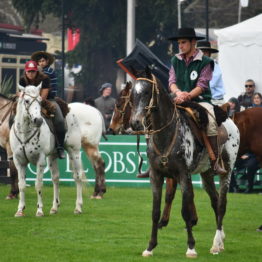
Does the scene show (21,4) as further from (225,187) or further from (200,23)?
(225,187)

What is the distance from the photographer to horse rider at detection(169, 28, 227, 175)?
14.6 metres

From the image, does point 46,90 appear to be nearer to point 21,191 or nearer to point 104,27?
point 21,191

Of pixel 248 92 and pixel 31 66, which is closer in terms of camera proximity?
pixel 31 66

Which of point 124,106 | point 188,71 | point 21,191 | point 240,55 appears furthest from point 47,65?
point 240,55

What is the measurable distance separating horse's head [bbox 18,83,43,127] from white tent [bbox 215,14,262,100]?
33.7 feet

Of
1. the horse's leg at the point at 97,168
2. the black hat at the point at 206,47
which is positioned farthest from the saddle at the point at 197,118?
the horse's leg at the point at 97,168

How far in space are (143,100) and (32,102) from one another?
479 cm

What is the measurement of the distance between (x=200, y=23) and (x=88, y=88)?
8825mm

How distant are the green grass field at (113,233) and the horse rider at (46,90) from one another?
4.29 feet

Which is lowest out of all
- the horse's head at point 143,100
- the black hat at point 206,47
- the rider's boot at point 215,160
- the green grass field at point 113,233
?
the green grass field at point 113,233

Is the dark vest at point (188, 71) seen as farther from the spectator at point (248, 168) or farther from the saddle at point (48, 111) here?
the spectator at point (248, 168)

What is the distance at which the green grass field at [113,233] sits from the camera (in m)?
14.0

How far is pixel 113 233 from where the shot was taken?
16.2 metres

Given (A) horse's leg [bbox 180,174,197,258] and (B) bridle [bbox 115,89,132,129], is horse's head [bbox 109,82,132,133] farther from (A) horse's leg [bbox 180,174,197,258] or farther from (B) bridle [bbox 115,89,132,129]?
(A) horse's leg [bbox 180,174,197,258]
